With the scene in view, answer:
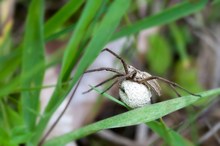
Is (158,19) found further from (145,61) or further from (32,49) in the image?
(145,61)

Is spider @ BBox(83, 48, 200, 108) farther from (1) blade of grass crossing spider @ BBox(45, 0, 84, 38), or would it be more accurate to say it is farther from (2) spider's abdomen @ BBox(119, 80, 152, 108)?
(1) blade of grass crossing spider @ BBox(45, 0, 84, 38)

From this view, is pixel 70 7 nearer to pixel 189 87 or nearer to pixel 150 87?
pixel 150 87

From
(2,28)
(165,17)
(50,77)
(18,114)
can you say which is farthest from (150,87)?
(2,28)

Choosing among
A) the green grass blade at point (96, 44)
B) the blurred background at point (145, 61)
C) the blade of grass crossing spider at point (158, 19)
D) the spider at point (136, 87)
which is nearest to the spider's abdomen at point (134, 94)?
the spider at point (136, 87)

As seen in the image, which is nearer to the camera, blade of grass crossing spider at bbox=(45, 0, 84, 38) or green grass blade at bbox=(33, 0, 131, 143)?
green grass blade at bbox=(33, 0, 131, 143)

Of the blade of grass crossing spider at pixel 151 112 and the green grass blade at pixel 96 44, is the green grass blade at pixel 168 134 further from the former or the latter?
the green grass blade at pixel 96 44

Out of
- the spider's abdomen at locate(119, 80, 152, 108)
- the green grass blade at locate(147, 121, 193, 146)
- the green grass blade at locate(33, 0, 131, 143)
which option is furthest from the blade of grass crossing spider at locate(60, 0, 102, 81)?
the green grass blade at locate(147, 121, 193, 146)
